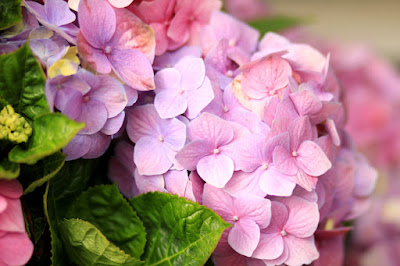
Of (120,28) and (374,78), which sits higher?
(120,28)

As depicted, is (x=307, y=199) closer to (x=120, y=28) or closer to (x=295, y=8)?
(x=120, y=28)

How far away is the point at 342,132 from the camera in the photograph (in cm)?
37

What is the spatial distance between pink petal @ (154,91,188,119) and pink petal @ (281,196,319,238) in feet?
0.28

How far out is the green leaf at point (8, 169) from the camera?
0.23 m

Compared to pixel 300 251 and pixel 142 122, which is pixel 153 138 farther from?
pixel 300 251

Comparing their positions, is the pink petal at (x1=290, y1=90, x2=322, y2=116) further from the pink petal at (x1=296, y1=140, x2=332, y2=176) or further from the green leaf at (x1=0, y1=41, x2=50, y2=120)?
the green leaf at (x1=0, y1=41, x2=50, y2=120)

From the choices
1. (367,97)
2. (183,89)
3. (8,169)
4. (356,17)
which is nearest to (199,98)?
(183,89)

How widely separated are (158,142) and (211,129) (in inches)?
1.4

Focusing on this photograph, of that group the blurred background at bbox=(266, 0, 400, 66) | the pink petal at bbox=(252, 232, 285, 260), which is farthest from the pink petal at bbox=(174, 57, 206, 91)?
the blurred background at bbox=(266, 0, 400, 66)

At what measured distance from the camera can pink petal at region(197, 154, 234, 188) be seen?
0.28 m

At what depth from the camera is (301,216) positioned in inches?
11.8

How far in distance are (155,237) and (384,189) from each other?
635 millimetres

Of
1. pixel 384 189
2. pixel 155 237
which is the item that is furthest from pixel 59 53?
pixel 384 189

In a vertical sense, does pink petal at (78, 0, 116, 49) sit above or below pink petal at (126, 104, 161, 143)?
above
